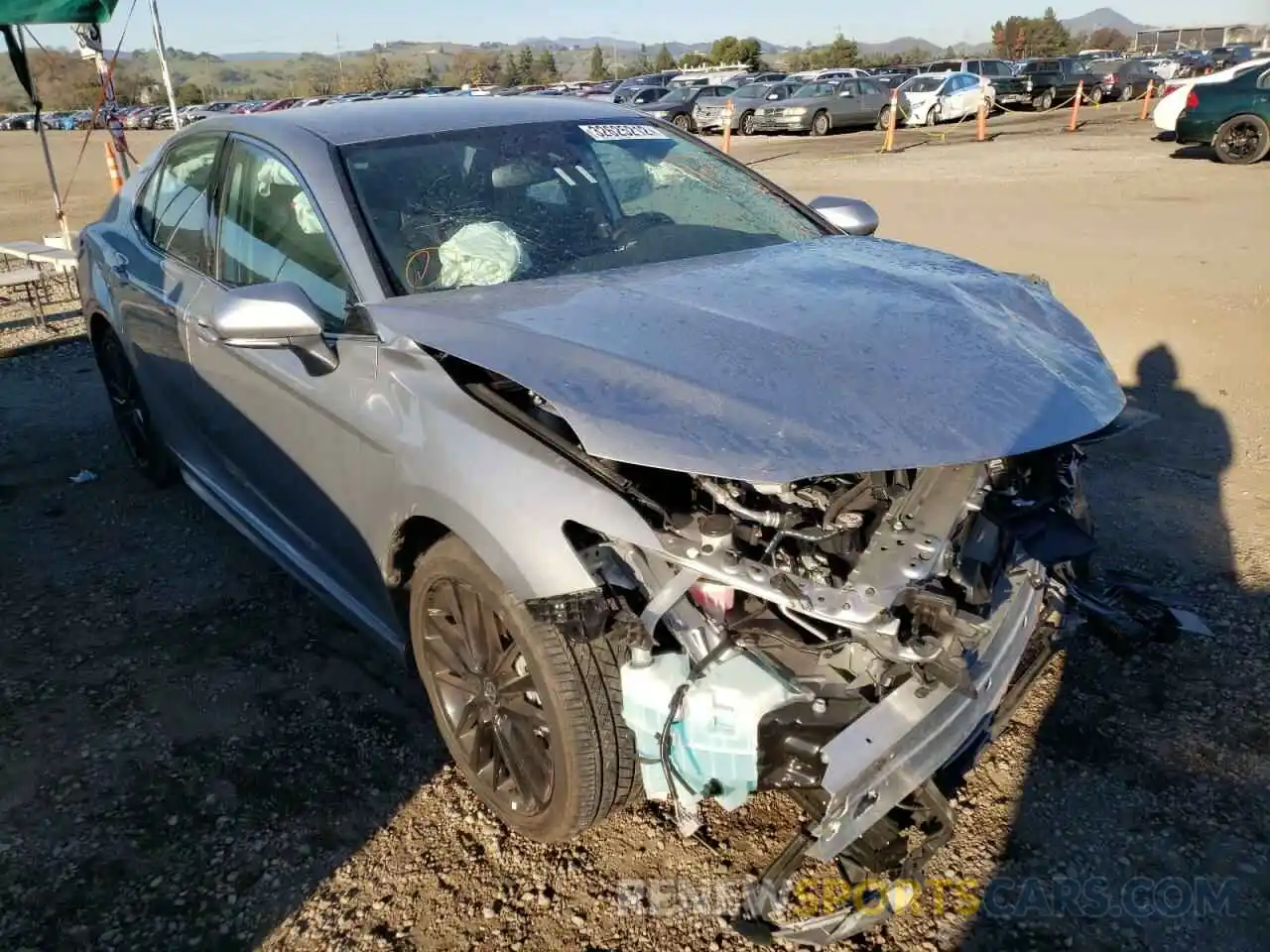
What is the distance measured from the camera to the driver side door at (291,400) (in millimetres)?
2699

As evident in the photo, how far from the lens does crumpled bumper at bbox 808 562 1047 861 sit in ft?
6.47

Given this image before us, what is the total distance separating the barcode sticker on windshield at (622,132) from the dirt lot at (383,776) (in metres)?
2.04

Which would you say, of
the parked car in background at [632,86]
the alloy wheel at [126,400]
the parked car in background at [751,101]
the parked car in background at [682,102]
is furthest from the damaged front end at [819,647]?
the parked car in background at [632,86]

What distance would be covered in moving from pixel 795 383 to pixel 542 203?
138 centimetres

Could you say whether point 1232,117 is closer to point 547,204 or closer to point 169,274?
point 547,204

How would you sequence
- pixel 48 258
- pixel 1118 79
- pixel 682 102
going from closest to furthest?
1. pixel 48 258
2. pixel 682 102
3. pixel 1118 79

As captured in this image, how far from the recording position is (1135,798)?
2.63 metres

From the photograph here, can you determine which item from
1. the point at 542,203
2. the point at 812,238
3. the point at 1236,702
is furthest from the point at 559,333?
the point at 1236,702

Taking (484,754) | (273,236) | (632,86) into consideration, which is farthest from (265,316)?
(632,86)

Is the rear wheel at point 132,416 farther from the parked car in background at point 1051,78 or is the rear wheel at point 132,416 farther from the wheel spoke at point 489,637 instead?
the parked car in background at point 1051,78

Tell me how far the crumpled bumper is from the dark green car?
15.6 metres

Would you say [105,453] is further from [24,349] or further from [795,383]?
[795,383]

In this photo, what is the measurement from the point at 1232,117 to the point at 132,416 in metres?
15.7

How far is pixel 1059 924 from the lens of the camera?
227 cm
